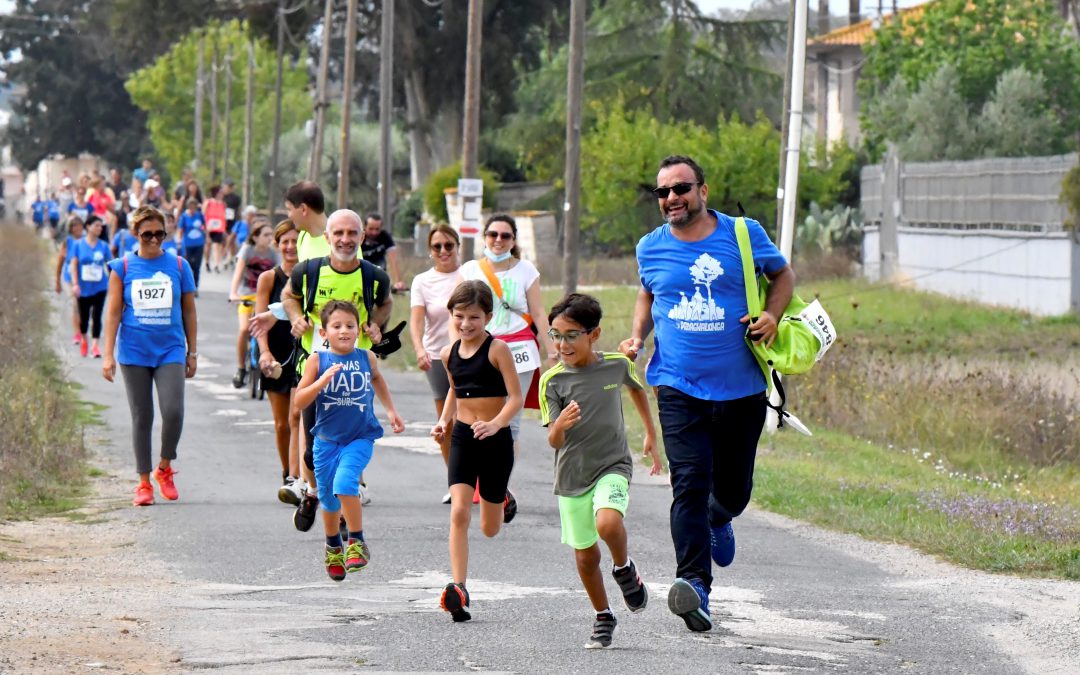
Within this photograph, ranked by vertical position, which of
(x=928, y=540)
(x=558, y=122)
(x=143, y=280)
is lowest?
(x=928, y=540)

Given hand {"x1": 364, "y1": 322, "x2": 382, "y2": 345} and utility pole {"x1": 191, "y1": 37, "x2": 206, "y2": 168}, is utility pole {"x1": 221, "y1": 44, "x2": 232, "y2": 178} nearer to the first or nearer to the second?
utility pole {"x1": 191, "y1": 37, "x2": 206, "y2": 168}

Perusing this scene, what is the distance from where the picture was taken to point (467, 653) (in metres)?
7.88

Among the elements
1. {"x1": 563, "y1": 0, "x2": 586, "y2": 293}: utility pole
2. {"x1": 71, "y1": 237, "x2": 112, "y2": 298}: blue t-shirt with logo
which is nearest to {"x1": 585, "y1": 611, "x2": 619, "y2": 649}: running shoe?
{"x1": 71, "y1": 237, "x2": 112, "y2": 298}: blue t-shirt with logo

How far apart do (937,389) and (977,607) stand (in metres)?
10.6

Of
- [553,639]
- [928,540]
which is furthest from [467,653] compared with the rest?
[928,540]

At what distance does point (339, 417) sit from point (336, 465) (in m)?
0.24

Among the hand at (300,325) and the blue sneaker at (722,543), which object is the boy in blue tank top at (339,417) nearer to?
the hand at (300,325)

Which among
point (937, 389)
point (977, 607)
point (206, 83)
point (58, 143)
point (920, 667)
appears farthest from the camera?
point (58, 143)

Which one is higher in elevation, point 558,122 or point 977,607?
point 558,122

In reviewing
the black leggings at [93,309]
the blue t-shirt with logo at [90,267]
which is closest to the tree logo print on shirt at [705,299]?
the blue t-shirt with logo at [90,267]

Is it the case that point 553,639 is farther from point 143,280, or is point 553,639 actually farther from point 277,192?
point 277,192

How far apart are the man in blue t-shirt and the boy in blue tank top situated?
1.87 m

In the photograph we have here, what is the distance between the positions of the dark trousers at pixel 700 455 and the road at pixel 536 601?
15.1 inches

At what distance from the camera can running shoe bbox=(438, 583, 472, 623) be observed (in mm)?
8492
